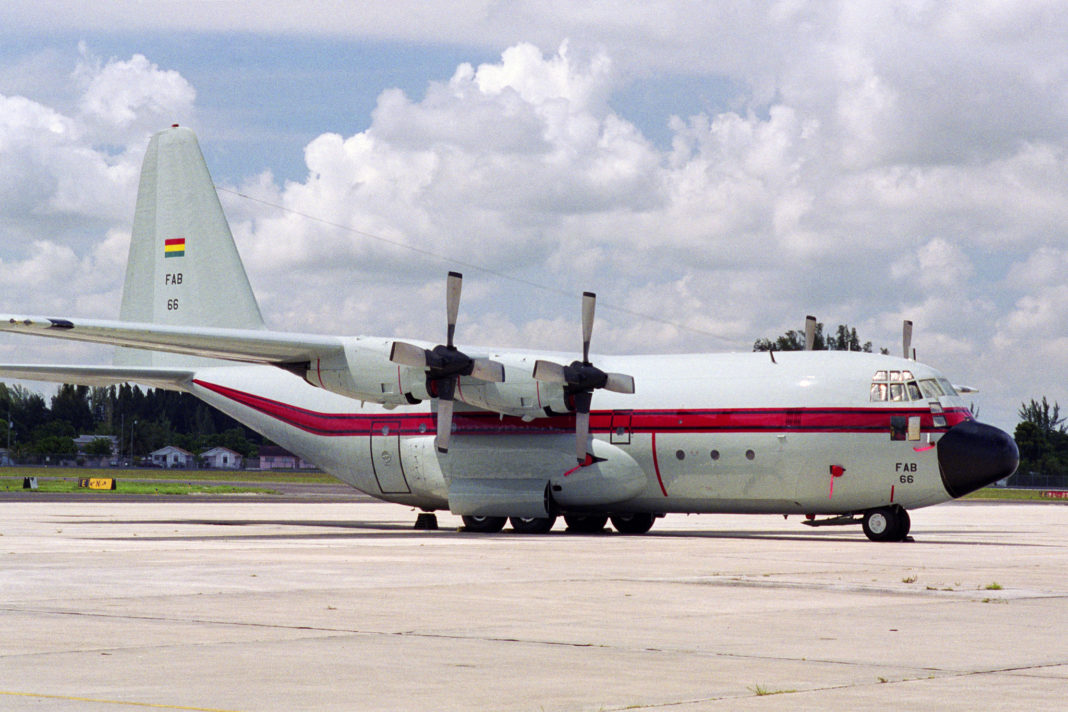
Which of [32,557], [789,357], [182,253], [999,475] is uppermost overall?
[182,253]

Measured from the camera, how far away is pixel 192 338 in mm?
28828

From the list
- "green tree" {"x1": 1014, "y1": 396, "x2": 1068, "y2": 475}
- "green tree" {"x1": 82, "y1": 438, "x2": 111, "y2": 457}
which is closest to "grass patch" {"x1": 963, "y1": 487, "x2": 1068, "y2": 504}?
"green tree" {"x1": 1014, "y1": 396, "x2": 1068, "y2": 475}

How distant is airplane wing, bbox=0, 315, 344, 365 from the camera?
91.2ft

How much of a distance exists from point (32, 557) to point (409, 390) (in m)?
10.8

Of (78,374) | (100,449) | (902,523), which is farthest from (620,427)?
(100,449)

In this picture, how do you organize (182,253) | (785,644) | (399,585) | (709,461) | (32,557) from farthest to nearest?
(182,253)
(709,461)
(32,557)
(399,585)
(785,644)

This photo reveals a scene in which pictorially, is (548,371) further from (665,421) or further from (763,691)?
(763,691)

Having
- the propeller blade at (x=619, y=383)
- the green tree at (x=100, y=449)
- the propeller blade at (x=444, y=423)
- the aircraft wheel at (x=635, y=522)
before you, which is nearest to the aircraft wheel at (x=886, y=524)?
the aircraft wheel at (x=635, y=522)

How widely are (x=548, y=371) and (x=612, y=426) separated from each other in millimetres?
2579

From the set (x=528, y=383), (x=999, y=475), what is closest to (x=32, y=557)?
(x=528, y=383)

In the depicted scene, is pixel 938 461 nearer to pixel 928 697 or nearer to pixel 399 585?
pixel 399 585

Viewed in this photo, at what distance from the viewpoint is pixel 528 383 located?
3038cm

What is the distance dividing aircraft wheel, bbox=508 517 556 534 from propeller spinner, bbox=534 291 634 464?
2159 millimetres

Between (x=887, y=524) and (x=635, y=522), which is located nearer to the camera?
(x=887, y=524)
